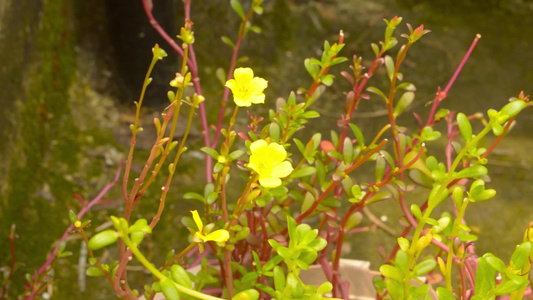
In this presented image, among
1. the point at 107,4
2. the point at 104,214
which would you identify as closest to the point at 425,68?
the point at 107,4

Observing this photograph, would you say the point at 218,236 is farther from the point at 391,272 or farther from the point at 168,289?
the point at 391,272

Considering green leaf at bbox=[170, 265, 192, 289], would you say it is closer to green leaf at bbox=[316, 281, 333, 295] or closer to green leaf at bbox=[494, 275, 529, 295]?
green leaf at bbox=[316, 281, 333, 295]

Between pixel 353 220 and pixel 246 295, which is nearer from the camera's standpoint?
pixel 246 295

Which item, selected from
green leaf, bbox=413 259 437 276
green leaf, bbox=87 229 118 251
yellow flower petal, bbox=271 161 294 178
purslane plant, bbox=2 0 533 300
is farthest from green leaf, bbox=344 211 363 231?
green leaf, bbox=87 229 118 251

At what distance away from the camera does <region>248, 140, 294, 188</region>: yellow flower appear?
450 mm

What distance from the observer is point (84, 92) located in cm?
170

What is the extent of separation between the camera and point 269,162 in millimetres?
461

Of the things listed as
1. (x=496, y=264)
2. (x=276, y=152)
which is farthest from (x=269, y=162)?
(x=496, y=264)

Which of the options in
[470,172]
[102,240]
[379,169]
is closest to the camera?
[102,240]

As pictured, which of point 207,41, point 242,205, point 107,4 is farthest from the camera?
point 207,41

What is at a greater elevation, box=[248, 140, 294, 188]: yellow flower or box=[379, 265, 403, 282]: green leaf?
box=[248, 140, 294, 188]: yellow flower

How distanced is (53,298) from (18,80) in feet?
1.65

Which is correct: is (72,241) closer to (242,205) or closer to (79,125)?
(79,125)

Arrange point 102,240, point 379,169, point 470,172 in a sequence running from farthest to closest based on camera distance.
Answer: point 379,169 → point 470,172 → point 102,240
